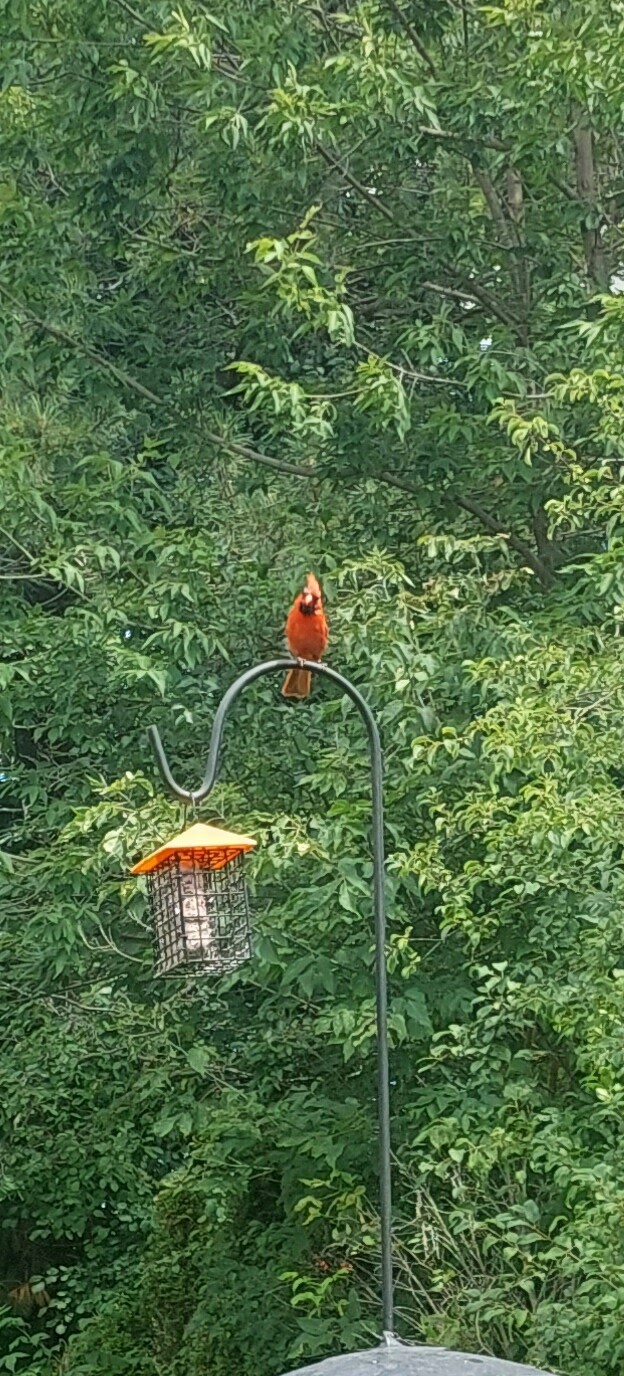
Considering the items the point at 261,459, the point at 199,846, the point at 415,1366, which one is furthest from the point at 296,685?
the point at 415,1366

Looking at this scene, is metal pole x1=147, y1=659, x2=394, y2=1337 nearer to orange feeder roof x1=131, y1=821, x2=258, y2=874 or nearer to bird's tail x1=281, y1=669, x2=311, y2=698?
orange feeder roof x1=131, y1=821, x2=258, y2=874

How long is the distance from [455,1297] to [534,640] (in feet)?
5.71

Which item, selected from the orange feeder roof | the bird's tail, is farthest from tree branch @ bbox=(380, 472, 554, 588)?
the orange feeder roof

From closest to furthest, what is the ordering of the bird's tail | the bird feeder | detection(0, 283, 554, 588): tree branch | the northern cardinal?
the bird feeder, the northern cardinal, the bird's tail, detection(0, 283, 554, 588): tree branch

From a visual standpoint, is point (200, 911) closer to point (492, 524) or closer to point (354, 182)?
point (492, 524)

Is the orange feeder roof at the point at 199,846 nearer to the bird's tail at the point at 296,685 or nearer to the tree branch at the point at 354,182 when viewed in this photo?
the bird's tail at the point at 296,685

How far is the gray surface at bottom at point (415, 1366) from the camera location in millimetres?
2316

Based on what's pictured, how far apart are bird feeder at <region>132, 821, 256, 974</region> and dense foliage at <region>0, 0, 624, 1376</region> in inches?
24.3

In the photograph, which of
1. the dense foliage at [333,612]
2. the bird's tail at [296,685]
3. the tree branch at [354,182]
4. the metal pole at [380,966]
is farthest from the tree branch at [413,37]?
the metal pole at [380,966]

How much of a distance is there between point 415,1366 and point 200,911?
141 cm

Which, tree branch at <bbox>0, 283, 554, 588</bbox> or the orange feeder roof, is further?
tree branch at <bbox>0, 283, 554, 588</bbox>

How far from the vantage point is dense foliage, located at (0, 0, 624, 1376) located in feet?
14.5

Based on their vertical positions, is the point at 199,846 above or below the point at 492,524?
above

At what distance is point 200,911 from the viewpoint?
12.0 feet
